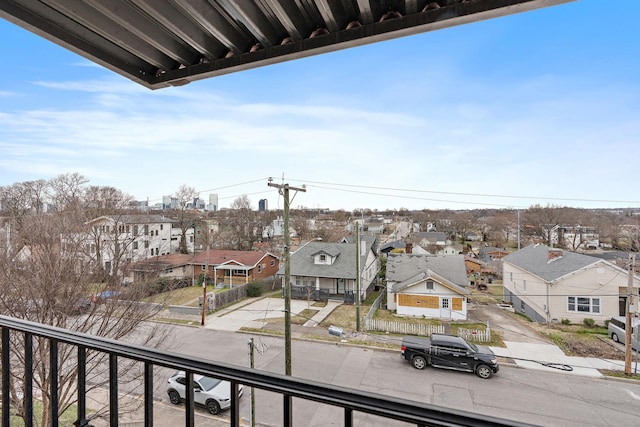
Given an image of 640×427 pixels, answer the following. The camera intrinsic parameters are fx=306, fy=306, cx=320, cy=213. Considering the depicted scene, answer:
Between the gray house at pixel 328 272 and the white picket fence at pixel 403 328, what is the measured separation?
139 inches

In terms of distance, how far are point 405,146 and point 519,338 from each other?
742 cm

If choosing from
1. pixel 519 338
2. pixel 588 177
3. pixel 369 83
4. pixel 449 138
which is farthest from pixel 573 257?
pixel 369 83

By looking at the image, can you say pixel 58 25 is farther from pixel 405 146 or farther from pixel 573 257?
pixel 573 257

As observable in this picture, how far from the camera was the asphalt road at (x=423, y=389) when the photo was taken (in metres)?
5.63

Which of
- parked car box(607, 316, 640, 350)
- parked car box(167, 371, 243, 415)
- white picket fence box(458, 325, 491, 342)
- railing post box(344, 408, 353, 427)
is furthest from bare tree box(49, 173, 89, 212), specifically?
parked car box(607, 316, 640, 350)

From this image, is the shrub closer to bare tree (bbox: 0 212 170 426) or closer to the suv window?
bare tree (bbox: 0 212 170 426)

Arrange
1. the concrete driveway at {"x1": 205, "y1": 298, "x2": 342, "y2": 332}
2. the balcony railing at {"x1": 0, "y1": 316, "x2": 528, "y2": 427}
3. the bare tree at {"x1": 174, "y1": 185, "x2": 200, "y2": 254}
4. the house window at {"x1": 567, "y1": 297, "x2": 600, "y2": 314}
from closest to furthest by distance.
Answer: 1. the balcony railing at {"x1": 0, "y1": 316, "x2": 528, "y2": 427}
2. the concrete driveway at {"x1": 205, "y1": 298, "x2": 342, "y2": 332}
3. the house window at {"x1": 567, "y1": 297, "x2": 600, "y2": 314}
4. the bare tree at {"x1": 174, "y1": 185, "x2": 200, "y2": 254}

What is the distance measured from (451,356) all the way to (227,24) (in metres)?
8.49

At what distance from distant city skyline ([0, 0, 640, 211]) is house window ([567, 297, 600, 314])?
3785 mm

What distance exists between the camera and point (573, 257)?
40.6 feet

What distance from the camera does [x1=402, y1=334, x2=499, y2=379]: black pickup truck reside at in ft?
23.8

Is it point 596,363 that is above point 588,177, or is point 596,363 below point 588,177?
below

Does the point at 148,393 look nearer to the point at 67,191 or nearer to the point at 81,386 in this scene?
the point at 81,386

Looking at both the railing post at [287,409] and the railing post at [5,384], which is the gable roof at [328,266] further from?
the railing post at [287,409]
